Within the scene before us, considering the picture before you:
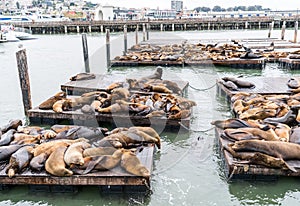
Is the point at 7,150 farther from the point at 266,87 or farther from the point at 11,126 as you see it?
the point at 266,87

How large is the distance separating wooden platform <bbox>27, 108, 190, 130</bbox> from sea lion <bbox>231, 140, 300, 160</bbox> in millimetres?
2354

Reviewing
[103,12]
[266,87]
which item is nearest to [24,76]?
[266,87]

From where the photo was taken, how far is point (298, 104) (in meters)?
7.19

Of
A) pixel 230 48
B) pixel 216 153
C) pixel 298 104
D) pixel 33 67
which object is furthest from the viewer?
pixel 230 48

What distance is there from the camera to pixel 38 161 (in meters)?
4.84

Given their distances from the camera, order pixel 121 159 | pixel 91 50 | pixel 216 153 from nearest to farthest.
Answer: pixel 121 159
pixel 216 153
pixel 91 50

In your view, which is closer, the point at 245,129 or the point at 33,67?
the point at 245,129

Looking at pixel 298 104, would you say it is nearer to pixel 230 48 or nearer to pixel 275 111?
pixel 275 111

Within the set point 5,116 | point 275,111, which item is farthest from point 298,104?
point 5,116

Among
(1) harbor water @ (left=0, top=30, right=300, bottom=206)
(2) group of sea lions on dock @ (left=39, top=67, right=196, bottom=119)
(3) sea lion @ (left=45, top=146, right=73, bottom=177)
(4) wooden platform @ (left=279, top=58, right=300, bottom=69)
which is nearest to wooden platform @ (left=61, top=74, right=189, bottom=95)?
(1) harbor water @ (left=0, top=30, right=300, bottom=206)

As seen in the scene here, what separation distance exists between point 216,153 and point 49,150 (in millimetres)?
3201

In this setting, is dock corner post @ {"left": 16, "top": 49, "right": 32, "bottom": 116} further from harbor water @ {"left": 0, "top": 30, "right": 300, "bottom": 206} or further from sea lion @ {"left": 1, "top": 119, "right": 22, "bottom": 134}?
sea lion @ {"left": 1, "top": 119, "right": 22, "bottom": 134}

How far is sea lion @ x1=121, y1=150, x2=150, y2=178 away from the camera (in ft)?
15.1

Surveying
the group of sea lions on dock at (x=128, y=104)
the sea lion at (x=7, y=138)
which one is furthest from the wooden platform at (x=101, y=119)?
the sea lion at (x=7, y=138)
